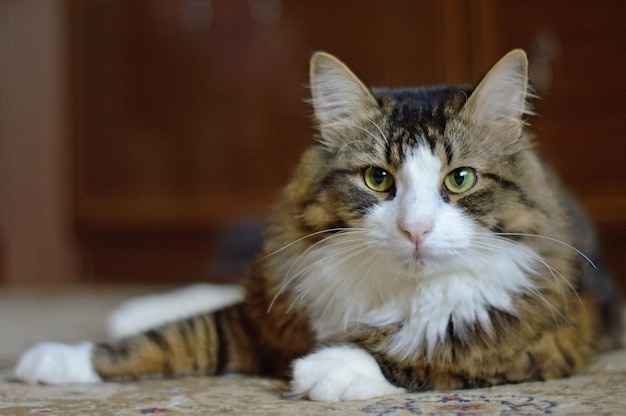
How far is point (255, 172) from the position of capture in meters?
3.30

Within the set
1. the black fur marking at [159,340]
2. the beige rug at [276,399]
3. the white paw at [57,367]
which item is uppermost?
the black fur marking at [159,340]

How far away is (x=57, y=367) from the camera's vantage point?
1438mm

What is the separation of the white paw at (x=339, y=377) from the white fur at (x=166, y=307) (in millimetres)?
565

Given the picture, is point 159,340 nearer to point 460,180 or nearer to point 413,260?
point 413,260

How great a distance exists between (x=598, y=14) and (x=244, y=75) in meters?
1.50

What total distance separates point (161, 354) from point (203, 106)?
211 centimetres

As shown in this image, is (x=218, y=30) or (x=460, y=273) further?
(x=218, y=30)

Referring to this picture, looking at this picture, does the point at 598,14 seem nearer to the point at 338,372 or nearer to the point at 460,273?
the point at 460,273

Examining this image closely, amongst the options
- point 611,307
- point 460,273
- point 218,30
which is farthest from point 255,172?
point 460,273

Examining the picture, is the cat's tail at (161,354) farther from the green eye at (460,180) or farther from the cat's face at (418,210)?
the green eye at (460,180)

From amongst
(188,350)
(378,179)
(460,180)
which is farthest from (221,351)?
(460,180)

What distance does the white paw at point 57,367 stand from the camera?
56.5 inches


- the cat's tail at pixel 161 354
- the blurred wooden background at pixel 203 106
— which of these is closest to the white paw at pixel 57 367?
the cat's tail at pixel 161 354

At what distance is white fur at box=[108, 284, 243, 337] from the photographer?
1939mm
